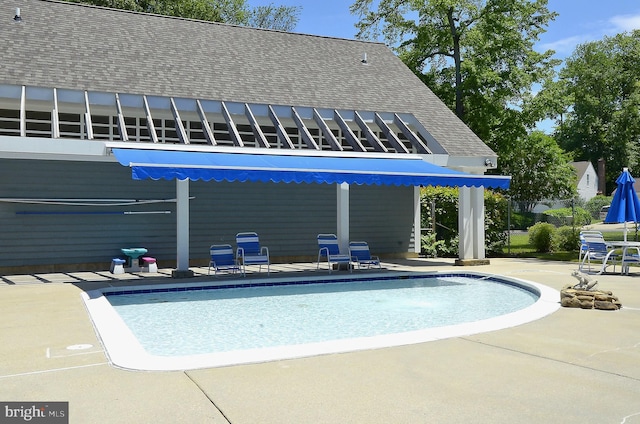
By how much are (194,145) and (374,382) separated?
10.7 meters

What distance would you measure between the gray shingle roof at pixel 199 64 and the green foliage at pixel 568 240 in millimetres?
6470

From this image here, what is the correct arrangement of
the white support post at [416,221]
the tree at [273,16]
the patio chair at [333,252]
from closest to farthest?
the patio chair at [333,252], the white support post at [416,221], the tree at [273,16]

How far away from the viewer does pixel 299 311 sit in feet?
36.9

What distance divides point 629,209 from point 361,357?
1218 centimetres

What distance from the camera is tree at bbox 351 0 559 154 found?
31781mm

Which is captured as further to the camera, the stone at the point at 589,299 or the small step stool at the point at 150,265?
the small step stool at the point at 150,265

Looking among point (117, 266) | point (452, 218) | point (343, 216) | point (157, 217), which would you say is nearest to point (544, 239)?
point (452, 218)

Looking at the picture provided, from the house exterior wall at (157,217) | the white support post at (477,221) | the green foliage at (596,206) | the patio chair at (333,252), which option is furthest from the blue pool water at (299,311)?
the green foliage at (596,206)

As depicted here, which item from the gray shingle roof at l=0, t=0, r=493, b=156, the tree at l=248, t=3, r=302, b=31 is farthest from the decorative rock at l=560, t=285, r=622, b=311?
the tree at l=248, t=3, r=302, b=31

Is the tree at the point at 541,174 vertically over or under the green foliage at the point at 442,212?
over

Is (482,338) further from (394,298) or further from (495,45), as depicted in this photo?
(495,45)

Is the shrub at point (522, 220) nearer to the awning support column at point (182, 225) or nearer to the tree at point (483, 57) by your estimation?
the tree at point (483, 57)

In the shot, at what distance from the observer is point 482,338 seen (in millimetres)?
7805

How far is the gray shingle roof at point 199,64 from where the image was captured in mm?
17109
